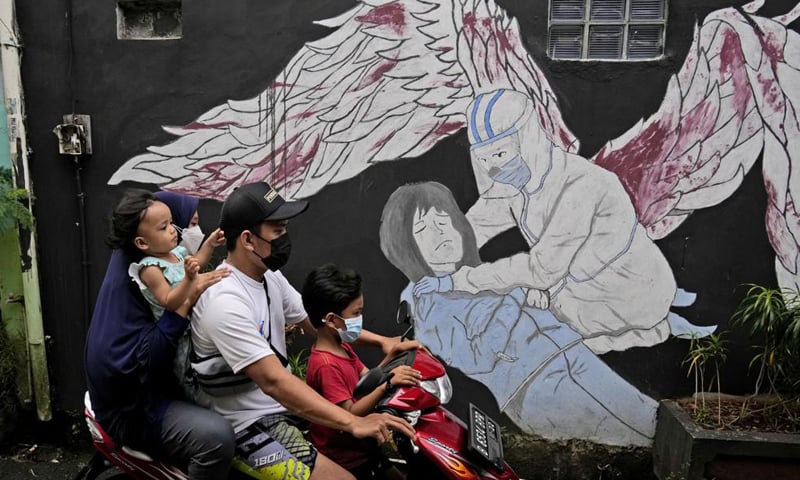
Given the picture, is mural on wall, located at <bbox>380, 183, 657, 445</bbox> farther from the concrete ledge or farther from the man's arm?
the man's arm

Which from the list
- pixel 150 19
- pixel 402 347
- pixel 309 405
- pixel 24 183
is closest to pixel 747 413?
pixel 402 347

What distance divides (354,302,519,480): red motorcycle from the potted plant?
182 centimetres

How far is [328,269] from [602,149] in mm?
2241

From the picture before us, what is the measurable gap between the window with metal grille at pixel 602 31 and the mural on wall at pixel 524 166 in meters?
0.26

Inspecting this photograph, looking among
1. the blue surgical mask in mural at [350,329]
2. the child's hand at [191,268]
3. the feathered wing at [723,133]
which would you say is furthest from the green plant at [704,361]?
the child's hand at [191,268]

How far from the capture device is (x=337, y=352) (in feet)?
8.68

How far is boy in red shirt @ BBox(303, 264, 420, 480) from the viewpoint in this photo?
98.6 inches

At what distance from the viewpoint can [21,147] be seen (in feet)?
13.6

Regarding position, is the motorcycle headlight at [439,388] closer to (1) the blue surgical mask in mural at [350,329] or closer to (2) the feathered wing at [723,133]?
(1) the blue surgical mask in mural at [350,329]

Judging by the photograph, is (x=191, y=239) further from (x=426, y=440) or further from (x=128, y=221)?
(x=426, y=440)

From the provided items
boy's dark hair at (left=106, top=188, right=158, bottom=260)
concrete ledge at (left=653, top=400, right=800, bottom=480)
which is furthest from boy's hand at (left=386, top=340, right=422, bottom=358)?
concrete ledge at (left=653, top=400, right=800, bottom=480)

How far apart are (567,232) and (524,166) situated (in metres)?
0.52

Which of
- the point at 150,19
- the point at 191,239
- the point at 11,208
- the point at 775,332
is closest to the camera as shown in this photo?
the point at 191,239

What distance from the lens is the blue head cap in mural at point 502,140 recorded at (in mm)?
3939
